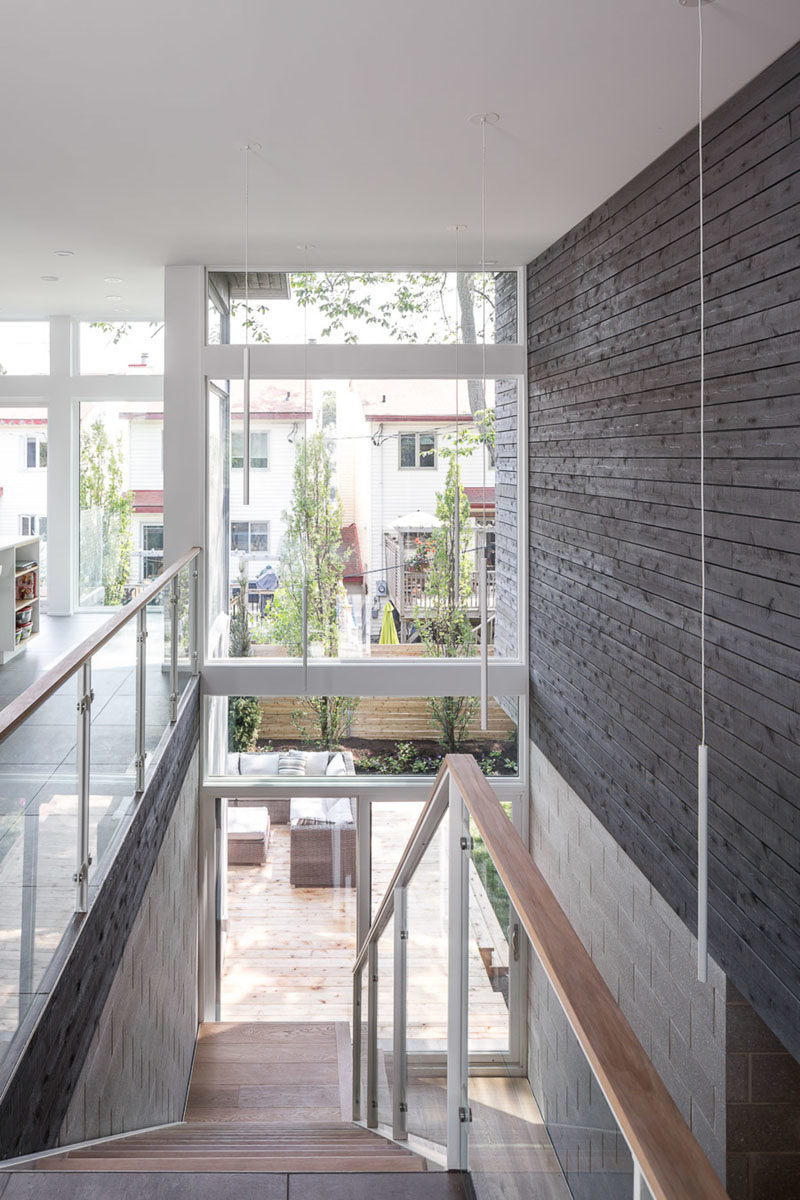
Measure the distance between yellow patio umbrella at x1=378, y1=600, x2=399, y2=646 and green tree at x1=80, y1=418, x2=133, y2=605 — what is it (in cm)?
234

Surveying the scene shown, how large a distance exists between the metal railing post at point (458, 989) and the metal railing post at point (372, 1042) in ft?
6.71

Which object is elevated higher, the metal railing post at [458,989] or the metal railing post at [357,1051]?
the metal railing post at [458,989]

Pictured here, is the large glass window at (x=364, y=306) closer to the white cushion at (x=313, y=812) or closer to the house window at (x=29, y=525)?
the house window at (x=29, y=525)

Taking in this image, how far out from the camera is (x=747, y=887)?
13.3 ft

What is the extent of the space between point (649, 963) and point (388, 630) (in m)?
3.44

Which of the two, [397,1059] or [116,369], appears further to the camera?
[116,369]

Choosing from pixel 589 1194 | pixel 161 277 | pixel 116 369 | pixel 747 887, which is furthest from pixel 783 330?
pixel 116 369

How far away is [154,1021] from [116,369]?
19.1ft

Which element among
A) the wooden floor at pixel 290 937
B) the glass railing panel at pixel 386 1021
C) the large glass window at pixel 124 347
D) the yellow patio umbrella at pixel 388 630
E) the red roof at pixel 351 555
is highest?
the large glass window at pixel 124 347

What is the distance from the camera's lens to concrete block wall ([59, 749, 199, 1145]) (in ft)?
11.6

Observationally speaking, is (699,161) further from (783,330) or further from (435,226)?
(435,226)

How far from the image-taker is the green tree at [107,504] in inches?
347

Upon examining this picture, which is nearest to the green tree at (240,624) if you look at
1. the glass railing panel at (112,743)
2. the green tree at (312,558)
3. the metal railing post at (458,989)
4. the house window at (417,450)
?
the green tree at (312,558)

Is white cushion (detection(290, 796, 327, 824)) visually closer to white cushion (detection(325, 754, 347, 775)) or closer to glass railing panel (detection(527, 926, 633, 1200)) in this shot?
white cushion (detection(325, 754, 347, 775))
